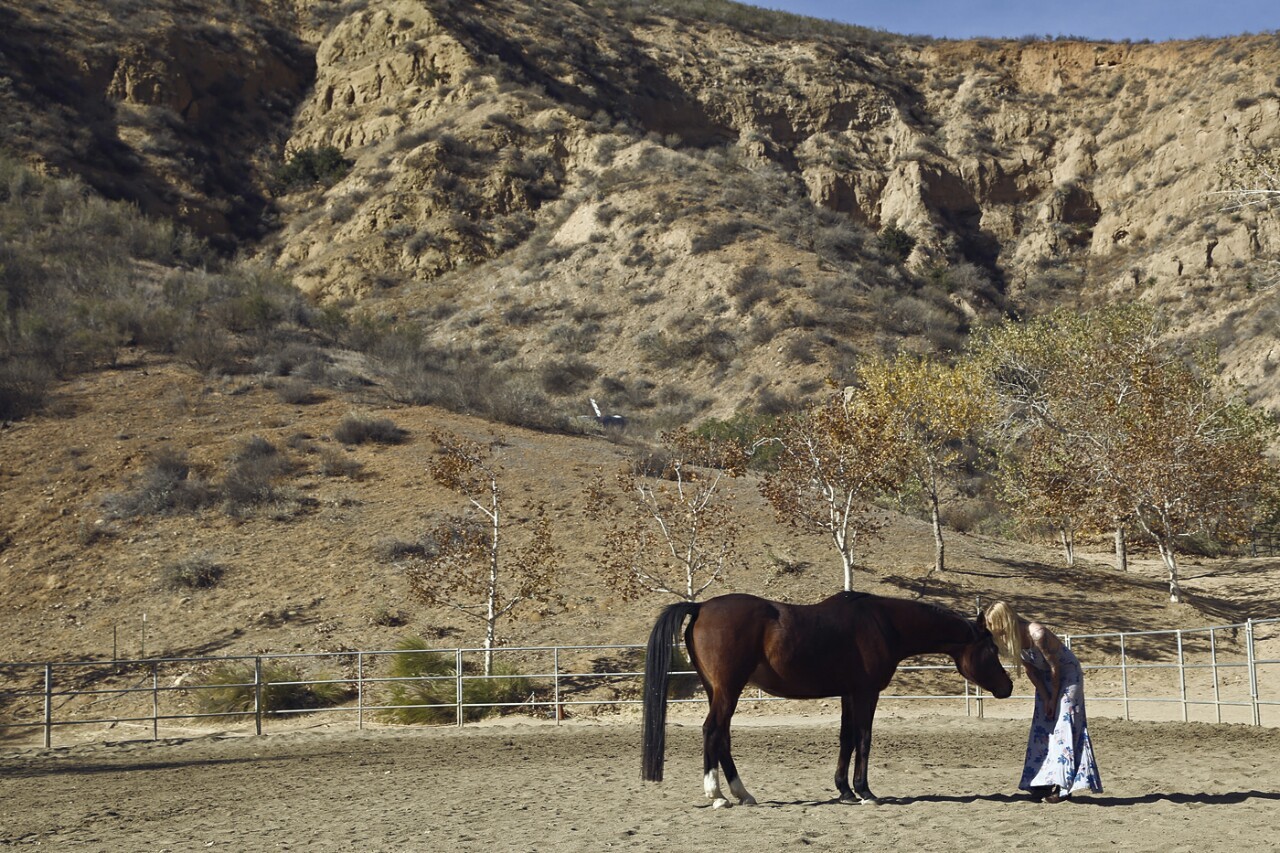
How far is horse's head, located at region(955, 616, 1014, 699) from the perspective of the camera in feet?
30.1

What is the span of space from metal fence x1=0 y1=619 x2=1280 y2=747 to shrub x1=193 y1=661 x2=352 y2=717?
0.02 m

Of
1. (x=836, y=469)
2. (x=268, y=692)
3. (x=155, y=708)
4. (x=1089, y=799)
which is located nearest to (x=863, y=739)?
(x=1089, y=799)

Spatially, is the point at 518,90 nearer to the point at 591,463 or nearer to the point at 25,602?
the point at 591,463

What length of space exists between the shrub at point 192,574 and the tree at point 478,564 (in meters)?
4.52

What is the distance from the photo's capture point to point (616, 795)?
1056 cm

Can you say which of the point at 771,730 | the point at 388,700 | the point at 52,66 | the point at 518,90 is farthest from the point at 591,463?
the point at 52,66

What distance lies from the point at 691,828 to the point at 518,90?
63.1m

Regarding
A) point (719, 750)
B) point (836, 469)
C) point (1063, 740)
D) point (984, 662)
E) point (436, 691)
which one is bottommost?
point (436, 691)

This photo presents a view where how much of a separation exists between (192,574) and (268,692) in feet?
19.5

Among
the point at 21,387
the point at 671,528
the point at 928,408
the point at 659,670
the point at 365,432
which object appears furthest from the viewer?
the point at 21,387

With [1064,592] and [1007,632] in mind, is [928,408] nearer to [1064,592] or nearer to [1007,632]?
[1064,592]

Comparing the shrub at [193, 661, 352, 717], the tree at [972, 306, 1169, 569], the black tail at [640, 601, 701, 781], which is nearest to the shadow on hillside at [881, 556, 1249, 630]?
the tree at [972, 306, 1169, 569]

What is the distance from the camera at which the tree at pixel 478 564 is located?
883 inches

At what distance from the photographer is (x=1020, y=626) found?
9188 mm
